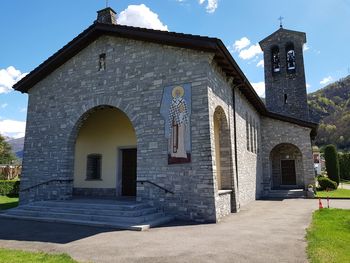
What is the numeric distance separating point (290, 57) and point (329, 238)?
18.6 metres

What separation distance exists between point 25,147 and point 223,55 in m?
8.96

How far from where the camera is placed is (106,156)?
43.7 feet

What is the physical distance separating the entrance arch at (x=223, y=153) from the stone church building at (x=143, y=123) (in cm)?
4

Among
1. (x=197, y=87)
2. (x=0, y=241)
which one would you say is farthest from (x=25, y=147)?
(x=197, y=87)

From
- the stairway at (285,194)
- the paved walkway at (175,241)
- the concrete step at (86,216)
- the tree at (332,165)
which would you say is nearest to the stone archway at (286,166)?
the stairway at (285,194)

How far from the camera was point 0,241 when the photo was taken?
6.61m

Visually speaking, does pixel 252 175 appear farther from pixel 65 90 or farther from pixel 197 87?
pixel 65 90

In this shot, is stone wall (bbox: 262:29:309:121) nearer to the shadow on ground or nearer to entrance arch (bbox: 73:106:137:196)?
entrance arch (bbox: 73:106:137:196)

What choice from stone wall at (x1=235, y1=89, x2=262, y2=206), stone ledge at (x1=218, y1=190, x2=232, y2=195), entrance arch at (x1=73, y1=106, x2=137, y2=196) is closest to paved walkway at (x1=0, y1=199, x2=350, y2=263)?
stone ledge at (x1=218, y1=190, x2=232, y2=195)

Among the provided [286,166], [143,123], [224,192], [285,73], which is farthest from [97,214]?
[285,73]

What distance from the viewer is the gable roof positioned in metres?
9.43

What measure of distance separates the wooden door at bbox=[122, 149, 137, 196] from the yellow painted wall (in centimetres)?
31

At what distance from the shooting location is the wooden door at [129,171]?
12.8 meters

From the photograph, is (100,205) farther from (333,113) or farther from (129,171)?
(333,113)
